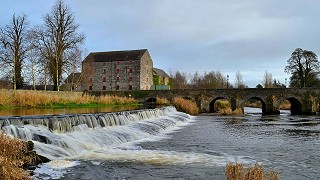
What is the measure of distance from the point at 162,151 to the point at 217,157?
7.29 feet

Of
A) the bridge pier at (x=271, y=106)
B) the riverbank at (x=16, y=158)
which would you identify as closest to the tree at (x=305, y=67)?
the bridge pier at (x=271, y=106)

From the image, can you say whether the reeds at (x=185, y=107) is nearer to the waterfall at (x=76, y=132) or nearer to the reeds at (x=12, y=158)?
the waterfall at (x=76, y=132)

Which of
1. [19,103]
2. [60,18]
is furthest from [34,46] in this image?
[19,103]

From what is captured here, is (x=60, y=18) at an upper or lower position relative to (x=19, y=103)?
upper

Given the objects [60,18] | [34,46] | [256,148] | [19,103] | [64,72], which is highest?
[60,18]

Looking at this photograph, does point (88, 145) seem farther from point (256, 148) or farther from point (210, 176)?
point (256, 148)

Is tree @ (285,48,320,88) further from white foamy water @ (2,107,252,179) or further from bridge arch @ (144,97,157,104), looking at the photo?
white foamy water @ (2,107,252,179)

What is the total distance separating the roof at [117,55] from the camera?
2756 inches

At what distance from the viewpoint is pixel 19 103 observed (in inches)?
1000

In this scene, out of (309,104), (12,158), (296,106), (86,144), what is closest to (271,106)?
(309,104)

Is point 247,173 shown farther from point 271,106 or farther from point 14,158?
point 271,106

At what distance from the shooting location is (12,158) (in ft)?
24.7

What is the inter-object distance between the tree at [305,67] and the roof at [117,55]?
3143 cm

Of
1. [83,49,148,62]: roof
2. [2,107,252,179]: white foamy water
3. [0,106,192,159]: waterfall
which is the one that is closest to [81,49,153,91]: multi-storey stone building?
[83,49,148,62]: roof
